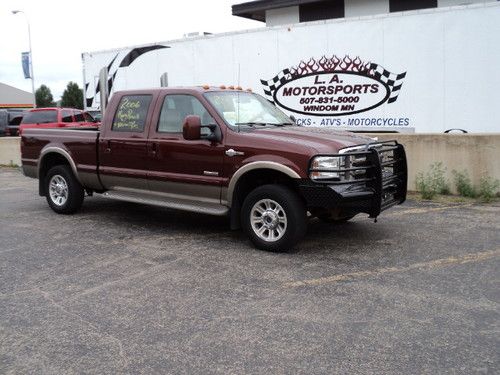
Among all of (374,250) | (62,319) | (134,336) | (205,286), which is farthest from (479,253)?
(62,319)

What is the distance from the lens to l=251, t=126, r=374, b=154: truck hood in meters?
5.99

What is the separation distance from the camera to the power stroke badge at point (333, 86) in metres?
11.4

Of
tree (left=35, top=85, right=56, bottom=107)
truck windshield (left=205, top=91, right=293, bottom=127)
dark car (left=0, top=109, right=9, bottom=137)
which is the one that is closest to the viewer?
truck windshield (left=205, top=91, right=293, bottom=127)

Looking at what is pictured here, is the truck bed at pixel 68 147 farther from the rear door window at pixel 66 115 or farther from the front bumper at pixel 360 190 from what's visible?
the rear door window at pixel 66 115

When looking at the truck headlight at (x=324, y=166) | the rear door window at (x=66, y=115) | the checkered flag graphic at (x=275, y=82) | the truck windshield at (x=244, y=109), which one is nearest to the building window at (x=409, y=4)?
the checkered flag graphic at (x=275, y=82)

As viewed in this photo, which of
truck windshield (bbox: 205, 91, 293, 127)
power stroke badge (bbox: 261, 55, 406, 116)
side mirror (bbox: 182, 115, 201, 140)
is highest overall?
power stroke badge (bbox: 261, 55, 406, 116)

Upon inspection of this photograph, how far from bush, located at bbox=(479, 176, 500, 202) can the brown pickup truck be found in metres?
3.01

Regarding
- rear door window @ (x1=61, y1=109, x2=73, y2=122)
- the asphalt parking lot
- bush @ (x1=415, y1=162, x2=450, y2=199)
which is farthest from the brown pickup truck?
rear door window @ (x1=61, y1=109, x2=73, y2=122)

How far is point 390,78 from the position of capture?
36.7 ft

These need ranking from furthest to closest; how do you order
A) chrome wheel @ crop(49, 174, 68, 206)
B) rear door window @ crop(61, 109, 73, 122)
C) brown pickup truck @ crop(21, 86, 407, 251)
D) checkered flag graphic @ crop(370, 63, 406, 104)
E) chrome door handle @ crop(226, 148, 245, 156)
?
rear door window @ crop(61, 109, 73, 122)
checkered flag graphic @ crop(370, 63, 406, 104)
chrome wheel @ crop(49, 174, 68, 206)
chrome door handle @ crop(226, 148, 245, 156)
brown pickup truck @ crop(21, 86, 407, 251)

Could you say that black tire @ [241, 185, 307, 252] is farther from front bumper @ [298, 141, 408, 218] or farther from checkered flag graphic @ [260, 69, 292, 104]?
checkered flag graphic @ [260, 69, 292, 104]

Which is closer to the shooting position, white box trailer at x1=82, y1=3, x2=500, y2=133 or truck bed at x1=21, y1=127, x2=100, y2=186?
truck bed at x1=21, y1=127, x2=100, y2=186

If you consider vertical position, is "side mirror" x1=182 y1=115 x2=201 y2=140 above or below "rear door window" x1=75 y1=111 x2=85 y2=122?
below

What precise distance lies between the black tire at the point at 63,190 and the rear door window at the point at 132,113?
4.10 feet
